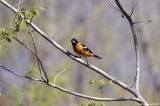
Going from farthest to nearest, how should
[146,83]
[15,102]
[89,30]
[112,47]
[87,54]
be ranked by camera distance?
[112,47]
[89,30]
[146,83]
[15,102]
[87,54]

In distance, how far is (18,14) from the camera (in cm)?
559

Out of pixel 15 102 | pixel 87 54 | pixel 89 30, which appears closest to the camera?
pixel 87 54

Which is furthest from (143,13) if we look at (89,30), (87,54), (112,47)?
(87,54)

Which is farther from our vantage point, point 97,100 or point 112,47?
point 112,47

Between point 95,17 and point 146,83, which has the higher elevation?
point 95,17

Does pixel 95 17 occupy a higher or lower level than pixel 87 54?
higher

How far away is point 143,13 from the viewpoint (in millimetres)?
17656

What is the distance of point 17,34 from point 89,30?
15.1 meters

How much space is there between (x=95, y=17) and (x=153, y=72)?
4.34 meters

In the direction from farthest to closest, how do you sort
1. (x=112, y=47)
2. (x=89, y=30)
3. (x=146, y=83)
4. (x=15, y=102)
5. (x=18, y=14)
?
1. (x=112, y=47)
2. (x=89, y=30)
3. (x=146, y=83)
4. (x=15, y=102)
5. (x=18, y=14)

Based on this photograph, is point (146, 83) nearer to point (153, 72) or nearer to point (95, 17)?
point (153, 72)

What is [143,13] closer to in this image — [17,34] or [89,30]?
→ [89,30]

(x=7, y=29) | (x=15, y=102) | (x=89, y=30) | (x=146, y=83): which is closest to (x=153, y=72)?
(x=146, y=83)

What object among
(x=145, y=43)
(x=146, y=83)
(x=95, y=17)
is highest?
(x=95, y=17)
